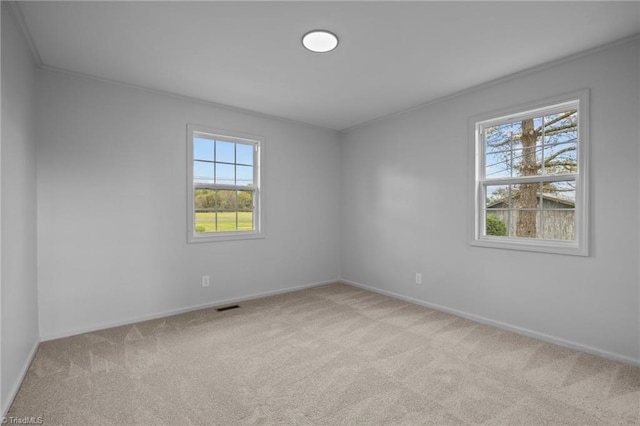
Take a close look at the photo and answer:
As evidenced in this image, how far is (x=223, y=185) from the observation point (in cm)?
393

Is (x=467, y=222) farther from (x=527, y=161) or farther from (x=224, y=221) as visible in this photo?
(x=224, y=221)

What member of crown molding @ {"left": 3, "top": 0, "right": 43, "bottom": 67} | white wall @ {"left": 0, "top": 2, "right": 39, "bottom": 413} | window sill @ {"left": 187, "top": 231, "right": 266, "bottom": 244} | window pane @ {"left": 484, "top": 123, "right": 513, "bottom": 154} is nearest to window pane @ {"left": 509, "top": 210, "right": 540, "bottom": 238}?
window pane @ {"left": 484, "top": 123, "right": 513, "bottom": 154}

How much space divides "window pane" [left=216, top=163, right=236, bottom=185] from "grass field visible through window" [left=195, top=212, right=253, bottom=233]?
1.32ft

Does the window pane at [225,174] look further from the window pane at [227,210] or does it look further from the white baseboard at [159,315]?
the white baseboard at [159,315]

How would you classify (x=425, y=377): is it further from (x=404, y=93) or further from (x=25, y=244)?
(x=25, y=244)

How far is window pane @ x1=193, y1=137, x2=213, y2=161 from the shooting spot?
12.3 ft

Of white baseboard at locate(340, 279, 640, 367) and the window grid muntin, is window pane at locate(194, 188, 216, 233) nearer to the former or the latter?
white baseboard at locate(340, 279, 640, 367)

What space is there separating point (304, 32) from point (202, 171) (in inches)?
84.5

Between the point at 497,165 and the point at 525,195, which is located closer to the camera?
the point at 525,195

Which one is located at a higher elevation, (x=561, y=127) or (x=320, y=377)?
(x=561, y=127)

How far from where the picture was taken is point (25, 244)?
7.73 ft

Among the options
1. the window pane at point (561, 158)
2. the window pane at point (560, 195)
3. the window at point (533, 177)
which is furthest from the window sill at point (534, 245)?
the window pane at point (561, 158)

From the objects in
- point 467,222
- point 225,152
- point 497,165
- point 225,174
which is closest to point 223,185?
point 225,174

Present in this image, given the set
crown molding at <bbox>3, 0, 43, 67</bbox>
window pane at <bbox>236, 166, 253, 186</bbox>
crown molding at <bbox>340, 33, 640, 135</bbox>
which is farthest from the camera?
window pane at <bbox>236, 166, 253, 186</bbox>
